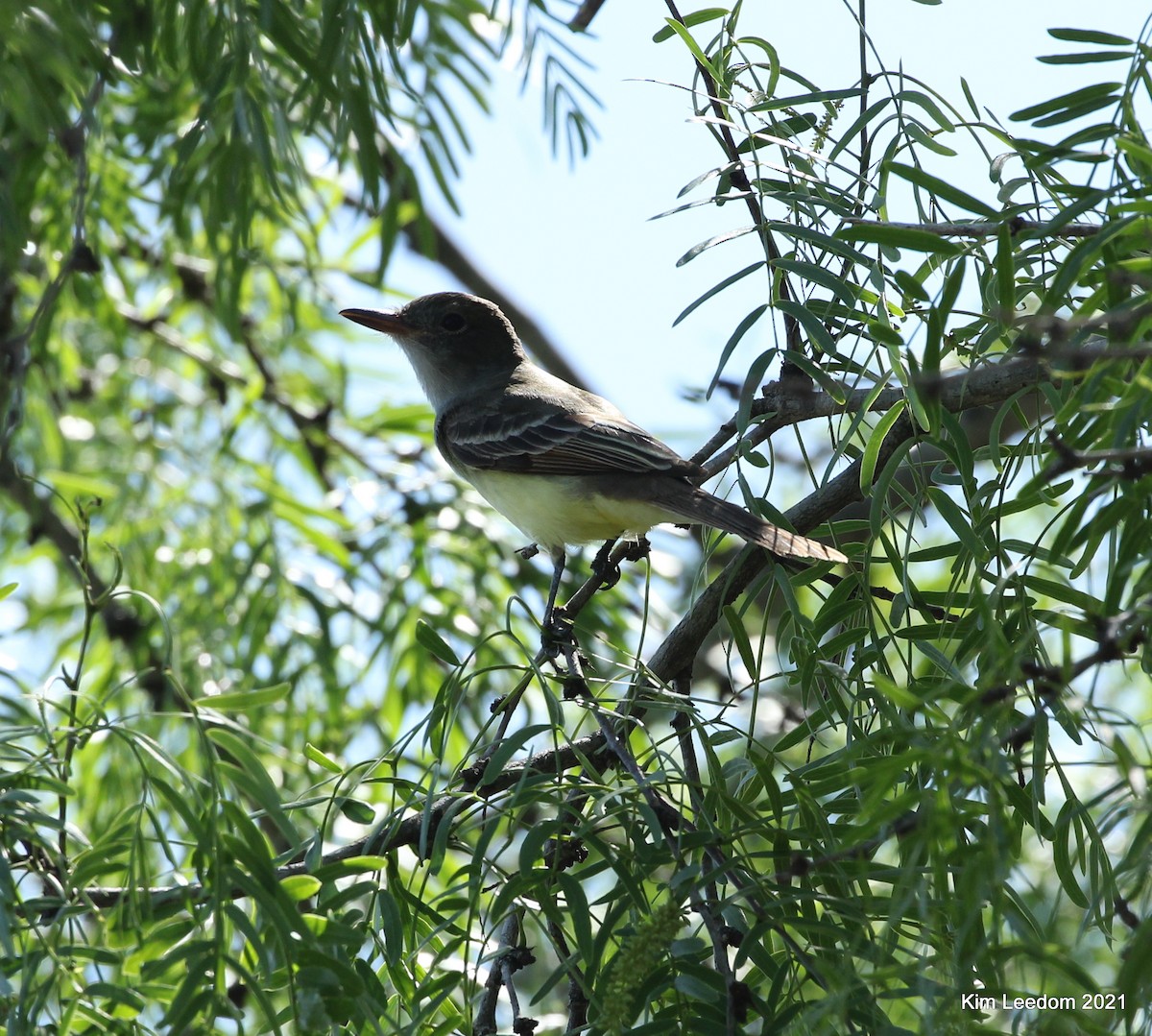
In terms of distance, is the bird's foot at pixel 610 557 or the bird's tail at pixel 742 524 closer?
the bird's tail at pixel 742 524

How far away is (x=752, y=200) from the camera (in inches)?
88.4

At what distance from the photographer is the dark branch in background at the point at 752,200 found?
2.15m

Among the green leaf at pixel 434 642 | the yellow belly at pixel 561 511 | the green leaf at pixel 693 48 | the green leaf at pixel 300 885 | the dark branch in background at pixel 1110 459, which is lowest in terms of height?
the green leaf at pixel 300 885

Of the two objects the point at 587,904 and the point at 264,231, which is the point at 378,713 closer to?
the point at 264,231

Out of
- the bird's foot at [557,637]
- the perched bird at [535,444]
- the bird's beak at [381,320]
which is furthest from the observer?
the bird's beak at [381,320]

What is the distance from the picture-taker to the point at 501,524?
483 centimetres

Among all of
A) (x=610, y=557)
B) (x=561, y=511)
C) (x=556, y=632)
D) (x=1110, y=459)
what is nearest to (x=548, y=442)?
(x=561, y=511)

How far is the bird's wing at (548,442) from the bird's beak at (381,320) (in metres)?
0.49

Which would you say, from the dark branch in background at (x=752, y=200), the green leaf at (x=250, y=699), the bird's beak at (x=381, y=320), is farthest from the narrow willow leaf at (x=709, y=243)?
the bird's beak at (x=381, y=320)

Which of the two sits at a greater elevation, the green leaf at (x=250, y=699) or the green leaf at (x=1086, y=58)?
the green leaf at (x=1086, y=58)

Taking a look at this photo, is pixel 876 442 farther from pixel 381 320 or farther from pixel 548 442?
pixel 381 320

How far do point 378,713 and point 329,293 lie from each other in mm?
1739

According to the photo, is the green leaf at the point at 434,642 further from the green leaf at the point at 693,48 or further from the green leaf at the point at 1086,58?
the green leaf at the point at 1086,58

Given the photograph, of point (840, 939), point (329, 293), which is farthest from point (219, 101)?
point (840, 939)
